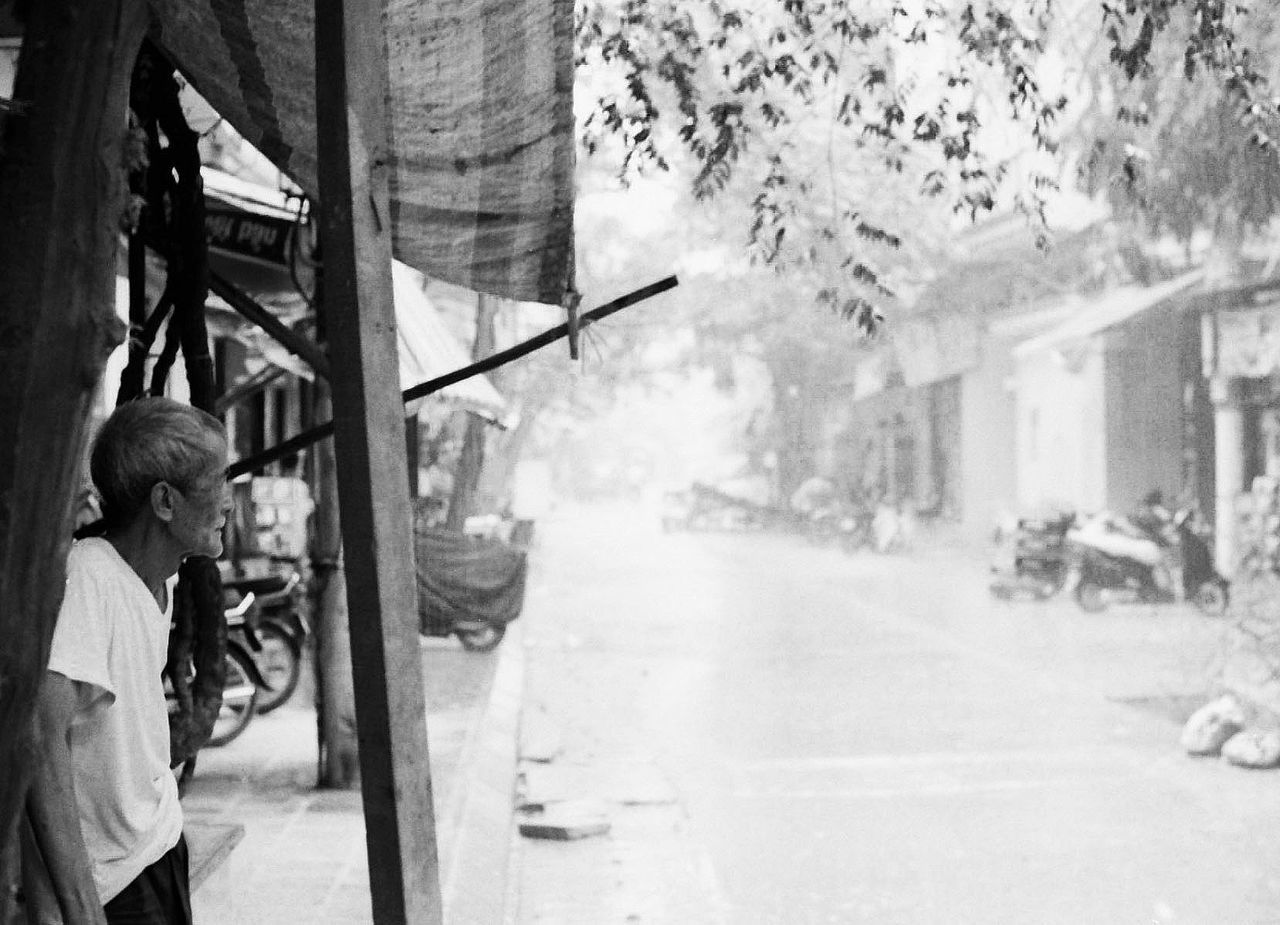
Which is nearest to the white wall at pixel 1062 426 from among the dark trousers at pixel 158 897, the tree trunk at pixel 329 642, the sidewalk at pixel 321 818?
the sidewalk at pixel 321 818

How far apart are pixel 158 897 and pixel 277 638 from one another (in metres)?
7.51

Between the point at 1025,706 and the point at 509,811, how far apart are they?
4596mm

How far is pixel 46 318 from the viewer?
2.25 metres

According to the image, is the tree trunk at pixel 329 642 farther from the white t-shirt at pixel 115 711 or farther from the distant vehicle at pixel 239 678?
the white t-shirt at pixel 115 711

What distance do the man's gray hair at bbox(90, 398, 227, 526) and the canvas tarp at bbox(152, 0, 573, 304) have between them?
75cm

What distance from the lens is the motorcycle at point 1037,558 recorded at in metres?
19.6

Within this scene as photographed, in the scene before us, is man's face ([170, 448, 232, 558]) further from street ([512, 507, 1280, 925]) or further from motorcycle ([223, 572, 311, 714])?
motorcycle ([223, 572, 311, 714])

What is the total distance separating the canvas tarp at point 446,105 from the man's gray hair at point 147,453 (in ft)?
2.45

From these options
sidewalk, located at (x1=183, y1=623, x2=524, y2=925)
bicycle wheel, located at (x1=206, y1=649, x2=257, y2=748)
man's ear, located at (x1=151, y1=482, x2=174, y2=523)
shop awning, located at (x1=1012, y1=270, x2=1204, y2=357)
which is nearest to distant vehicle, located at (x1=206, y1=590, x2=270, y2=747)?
bicycle wheel, located at (x1=206, y1=649, x2=257, y2=748)

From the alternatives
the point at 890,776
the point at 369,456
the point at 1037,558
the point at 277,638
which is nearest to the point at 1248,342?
the point at 1037,558

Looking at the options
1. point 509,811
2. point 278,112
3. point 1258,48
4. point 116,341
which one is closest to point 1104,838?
point 509,811

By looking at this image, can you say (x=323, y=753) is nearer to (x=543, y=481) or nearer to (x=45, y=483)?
(x=45, y=483)

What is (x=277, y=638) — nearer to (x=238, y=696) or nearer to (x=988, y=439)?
(x=238, y=696)

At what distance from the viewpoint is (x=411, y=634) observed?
268 cm
